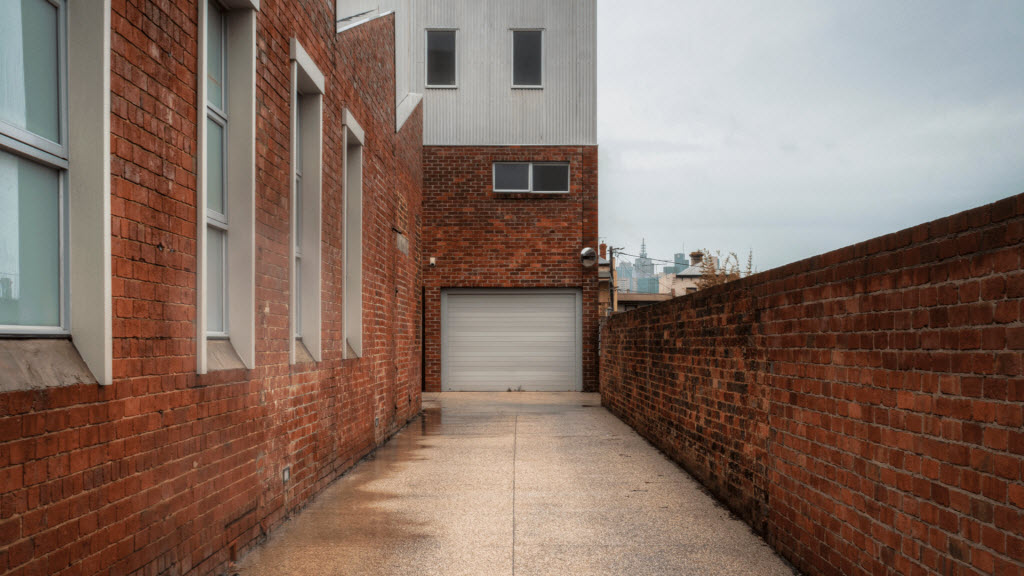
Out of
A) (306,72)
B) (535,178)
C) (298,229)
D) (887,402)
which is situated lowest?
(887,402)

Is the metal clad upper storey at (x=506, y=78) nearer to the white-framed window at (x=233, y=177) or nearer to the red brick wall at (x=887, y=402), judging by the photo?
the red brick wall at (x=887, y=402)

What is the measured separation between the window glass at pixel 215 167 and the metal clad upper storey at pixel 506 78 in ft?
47.2

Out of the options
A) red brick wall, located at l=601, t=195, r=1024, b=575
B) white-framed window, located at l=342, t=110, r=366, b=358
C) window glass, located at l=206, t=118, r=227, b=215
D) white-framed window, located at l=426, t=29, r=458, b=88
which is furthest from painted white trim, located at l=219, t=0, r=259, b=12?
white-framed window, located at l=426, t=29, r=458, b=88

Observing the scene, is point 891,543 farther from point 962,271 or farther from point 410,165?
point 410,165

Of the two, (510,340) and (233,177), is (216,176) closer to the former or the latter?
(233,177)

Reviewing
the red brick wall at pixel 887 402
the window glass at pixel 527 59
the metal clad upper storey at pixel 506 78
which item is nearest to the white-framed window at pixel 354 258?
the red brick wall at pixel 887 402

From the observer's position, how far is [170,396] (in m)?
4.07

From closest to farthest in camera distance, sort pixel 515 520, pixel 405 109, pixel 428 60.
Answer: pixel 515 520, pixel 405 109, pixel 428 60

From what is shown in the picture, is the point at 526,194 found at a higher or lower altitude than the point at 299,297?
higher

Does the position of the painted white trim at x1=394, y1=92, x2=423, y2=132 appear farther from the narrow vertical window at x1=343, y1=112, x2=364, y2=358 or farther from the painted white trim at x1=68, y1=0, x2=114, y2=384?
the painted white trim at x1=68, y1=0, x2=114, y2=384

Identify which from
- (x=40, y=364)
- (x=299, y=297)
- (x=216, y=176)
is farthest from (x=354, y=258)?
(x=40, y=364)

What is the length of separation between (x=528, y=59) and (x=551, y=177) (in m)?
3.06

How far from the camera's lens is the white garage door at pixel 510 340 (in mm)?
19438

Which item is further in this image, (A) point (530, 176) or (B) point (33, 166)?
(A) point (530, 176)
